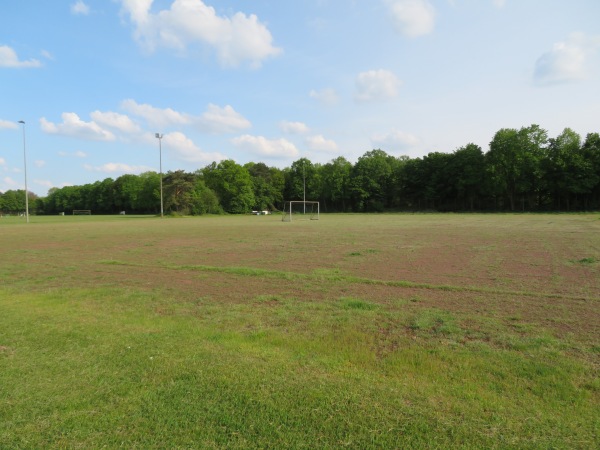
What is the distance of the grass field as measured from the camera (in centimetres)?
285

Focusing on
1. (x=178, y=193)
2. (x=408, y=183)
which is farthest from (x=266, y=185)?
(x=408, y=183)

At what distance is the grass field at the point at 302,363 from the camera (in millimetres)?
2852

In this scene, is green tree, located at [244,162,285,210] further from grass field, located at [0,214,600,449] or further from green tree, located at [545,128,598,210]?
grass field, located at [0,214,600,449]

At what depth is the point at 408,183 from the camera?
86.8 m

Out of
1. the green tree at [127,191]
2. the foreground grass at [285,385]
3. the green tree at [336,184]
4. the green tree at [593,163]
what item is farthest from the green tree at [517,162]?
the green tree at [127,191]

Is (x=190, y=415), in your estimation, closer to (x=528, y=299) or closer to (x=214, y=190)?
(x=528, y=299)

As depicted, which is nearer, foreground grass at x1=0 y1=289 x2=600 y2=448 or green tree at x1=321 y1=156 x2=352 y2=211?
foreground grass at x1=0 y1=289 x2=600 y2=448

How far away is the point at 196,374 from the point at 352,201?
91.8 meters

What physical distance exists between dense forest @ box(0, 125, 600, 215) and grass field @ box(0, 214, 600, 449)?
68335 mm

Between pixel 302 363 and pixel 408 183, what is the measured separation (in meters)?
87.7

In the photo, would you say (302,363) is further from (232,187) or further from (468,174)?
(232,187)

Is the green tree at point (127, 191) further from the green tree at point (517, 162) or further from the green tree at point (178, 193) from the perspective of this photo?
the green tree at point (517, 162)

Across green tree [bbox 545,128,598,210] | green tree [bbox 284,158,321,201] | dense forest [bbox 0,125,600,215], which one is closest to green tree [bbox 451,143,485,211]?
dense forest [bbox 0,125,600,215]

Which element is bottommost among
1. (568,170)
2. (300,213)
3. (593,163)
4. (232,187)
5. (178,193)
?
(300,213)
